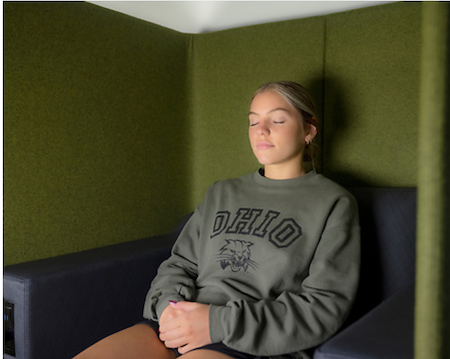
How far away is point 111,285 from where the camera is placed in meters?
1.32

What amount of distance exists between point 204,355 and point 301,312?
0.22 m

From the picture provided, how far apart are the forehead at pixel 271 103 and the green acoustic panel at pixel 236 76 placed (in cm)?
39

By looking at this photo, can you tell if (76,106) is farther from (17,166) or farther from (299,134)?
(299,134)

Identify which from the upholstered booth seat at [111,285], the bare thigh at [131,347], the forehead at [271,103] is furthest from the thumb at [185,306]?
the forehead at [271,103]

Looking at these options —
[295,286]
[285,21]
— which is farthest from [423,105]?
[285,21]

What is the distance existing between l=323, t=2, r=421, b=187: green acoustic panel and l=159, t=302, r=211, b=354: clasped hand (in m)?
0.74

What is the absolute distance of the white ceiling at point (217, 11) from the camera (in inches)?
66.5

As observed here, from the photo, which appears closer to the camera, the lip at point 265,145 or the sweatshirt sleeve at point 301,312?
the sweatshirt sleeve at point 301,312

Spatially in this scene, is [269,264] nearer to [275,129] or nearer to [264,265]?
[264,265]

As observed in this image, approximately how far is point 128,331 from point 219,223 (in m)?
0.35

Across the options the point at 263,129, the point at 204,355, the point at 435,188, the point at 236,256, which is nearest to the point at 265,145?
the point at 263,129

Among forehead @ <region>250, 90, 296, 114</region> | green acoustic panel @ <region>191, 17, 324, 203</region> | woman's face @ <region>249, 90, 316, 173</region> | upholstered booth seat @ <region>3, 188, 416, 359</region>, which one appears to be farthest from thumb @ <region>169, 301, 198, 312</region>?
green acoustic panel @ <region>191, 17, 324, 203</region>

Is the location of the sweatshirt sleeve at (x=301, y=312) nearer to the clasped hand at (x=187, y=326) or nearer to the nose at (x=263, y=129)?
the clasped hand at (x=187, y=326)

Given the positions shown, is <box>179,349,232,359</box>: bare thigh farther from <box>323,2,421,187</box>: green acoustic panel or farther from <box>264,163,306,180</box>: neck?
<box>323,2,421,187</box>: green acoustic panel
